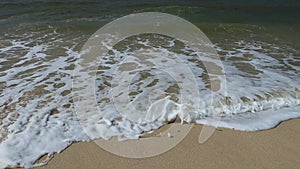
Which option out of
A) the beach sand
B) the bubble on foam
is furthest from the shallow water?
the beach sand

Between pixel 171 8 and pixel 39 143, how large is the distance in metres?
9.39

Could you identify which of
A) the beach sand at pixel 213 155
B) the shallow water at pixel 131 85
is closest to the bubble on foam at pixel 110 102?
the shallow water at pixel 131 85

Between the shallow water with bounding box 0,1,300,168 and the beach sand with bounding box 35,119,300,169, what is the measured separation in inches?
6.9

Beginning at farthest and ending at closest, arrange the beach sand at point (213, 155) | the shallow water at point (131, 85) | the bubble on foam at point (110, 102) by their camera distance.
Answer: the shallow water at point (131, 85) → the bubble on foam at point (110, 102) → the beach sand at point (213, 155)

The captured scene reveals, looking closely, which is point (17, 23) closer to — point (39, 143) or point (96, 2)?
point (96, 2)

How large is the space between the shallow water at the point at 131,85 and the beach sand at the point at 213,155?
17 cm

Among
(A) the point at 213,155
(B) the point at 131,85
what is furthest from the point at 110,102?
(A) the point at 213,155

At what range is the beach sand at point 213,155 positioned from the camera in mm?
2793

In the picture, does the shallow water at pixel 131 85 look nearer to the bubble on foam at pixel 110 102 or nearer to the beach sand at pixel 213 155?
the bubble on foam at pixel 110 102

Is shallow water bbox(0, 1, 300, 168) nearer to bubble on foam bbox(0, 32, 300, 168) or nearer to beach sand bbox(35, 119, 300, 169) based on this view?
bubble on foam bbox(0, 32, 300, 168)

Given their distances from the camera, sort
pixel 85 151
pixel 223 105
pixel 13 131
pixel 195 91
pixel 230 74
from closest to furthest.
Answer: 1. pixel 85 151
2. pixel 13 131
3. pixel 223 105
4. pixel 195 91
5. pixel 230 74

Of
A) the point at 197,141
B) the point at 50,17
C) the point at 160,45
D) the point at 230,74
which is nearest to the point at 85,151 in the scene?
the point at 197,141

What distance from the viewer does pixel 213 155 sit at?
2928 millimetres

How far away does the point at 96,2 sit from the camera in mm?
12227
